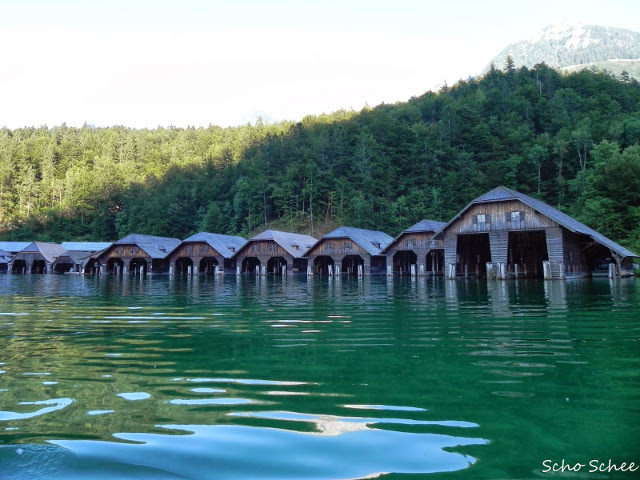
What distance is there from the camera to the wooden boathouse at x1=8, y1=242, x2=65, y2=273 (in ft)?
233

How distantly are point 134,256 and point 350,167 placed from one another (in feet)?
138

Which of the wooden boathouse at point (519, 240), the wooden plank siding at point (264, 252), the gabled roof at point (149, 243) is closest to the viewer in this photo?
the wooden boathouse at point (519, 240)

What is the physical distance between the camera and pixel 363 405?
495 cm

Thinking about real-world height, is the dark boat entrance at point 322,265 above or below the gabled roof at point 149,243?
below

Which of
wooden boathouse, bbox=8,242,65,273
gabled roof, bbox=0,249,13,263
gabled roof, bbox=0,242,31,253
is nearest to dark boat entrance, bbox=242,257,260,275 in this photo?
wooden boathouse, bbox=8,242,65,273

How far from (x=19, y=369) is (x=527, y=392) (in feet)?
21.7

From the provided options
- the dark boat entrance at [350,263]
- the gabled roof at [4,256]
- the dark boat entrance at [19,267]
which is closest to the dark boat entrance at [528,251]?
the dark boat entrance at [350,263]

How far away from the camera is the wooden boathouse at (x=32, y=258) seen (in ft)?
233

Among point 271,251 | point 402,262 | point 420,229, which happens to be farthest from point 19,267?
point 420,229

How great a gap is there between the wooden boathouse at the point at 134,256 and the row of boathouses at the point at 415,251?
0.12m

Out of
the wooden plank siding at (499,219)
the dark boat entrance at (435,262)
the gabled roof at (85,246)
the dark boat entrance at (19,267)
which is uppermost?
the gabled roof at (85,246)

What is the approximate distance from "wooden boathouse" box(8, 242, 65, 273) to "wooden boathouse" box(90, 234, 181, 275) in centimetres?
908

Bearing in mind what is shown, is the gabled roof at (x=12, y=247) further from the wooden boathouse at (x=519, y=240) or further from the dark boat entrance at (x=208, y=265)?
the wooden boathouse at (x=519, y=240)

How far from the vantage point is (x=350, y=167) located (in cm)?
8800
